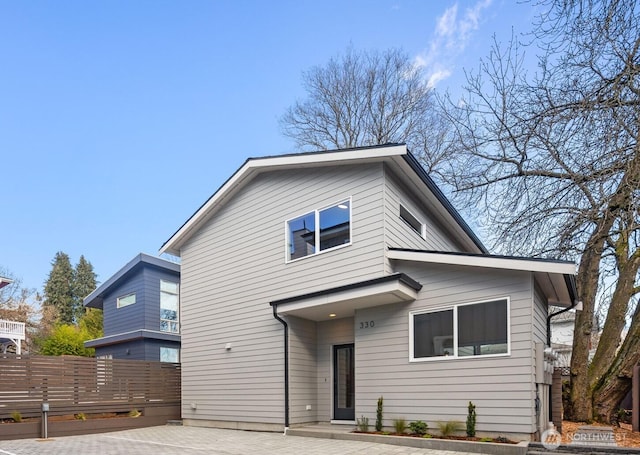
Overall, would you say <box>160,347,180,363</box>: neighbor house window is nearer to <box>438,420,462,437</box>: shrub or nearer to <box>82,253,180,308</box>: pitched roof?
<box>82,253,180,308</box>: pitched roof

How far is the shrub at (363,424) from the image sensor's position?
29.5 feet

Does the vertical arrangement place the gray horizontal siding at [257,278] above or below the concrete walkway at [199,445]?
above

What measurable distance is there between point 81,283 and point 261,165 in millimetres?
40102

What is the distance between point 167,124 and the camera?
105ft

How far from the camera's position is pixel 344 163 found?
33.3 ft

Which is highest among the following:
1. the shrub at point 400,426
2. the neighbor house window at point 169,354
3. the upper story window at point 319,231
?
the upper story window at point 319,231

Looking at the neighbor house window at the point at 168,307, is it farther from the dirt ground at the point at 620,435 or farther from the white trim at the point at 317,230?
the dirt ground at the point at 620,435

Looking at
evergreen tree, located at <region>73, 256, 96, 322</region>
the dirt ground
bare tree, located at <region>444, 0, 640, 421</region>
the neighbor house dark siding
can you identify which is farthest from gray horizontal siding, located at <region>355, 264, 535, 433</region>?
evergreen tree, located at <region>73, 256, 96, 322</region>

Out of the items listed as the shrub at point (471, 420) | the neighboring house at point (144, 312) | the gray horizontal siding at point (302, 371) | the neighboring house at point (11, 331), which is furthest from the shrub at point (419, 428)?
the neighboring house at point (11, 331)

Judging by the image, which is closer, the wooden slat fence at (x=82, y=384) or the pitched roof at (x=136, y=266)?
the wooden slat fence at (x=82, y=384)

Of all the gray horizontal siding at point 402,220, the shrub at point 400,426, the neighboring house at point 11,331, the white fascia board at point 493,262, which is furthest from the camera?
the neighboring house at point 11,331

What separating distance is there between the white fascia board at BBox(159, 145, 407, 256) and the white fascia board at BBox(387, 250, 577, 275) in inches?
74.7

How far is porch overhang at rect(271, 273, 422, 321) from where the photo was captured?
857 centimetres

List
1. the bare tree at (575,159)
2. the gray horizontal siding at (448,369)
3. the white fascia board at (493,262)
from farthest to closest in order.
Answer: the gray horizontal siding at (448,369)
the white fascia board at (493,262)
the bare tree at (575,159)
